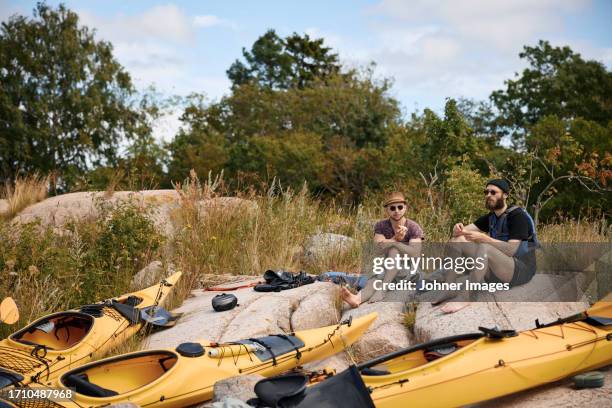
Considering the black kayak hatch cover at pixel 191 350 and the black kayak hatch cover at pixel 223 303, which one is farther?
the black kayak hatch cover at pixel 223 303

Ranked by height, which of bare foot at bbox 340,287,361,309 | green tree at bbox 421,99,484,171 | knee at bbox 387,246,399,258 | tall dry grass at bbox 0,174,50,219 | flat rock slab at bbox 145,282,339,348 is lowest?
flat rock slab at bbox 145,282,339,348

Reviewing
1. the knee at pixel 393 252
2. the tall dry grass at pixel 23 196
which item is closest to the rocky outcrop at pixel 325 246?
the knee at pixel 393 252

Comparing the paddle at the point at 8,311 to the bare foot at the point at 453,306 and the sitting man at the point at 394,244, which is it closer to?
the sitting man at the point at 394,244

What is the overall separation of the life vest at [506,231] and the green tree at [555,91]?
60.4 feet

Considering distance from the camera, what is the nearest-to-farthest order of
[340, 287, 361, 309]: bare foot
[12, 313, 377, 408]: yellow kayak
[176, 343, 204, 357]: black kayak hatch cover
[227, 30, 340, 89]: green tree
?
[12, 313, 377, 408]: yellow kayak → [176, 343, 204, 357]: black kayak hatch cover → [340, 287, 361, 309]: bare foot → [227, 30, 340, 89]: green tree

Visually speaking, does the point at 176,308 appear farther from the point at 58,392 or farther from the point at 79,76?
the point at 79,76

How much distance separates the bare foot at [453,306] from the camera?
6446 millimetres

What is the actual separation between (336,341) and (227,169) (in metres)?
13.1

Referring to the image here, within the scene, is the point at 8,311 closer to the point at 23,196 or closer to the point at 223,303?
the point at 223,303

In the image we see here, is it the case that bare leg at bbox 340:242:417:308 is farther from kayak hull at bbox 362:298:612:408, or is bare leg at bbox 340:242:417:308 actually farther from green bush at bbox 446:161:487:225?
green bush at bbox 446:161:487:225

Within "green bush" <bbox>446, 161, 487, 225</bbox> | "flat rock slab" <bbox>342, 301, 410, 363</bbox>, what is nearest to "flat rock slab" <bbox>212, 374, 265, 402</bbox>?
"flat rock slab" <bbox>342, 301, 410, 363</bbox>

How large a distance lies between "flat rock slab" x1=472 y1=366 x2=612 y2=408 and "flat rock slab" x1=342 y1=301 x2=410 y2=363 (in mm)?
1235

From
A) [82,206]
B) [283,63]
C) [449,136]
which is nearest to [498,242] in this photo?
[449,136]

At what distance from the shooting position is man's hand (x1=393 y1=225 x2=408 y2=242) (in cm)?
705
